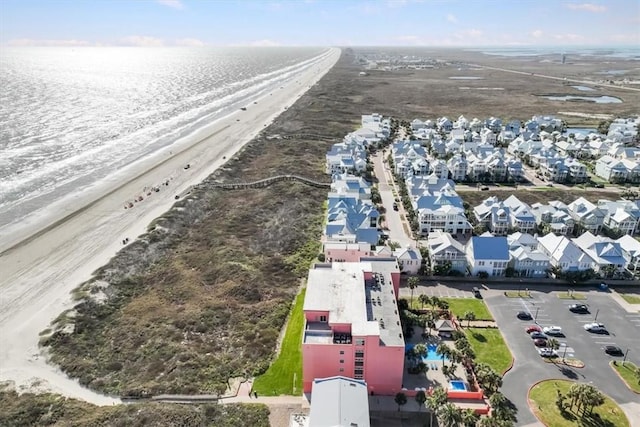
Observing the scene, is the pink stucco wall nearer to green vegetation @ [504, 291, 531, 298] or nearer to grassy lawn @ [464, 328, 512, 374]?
grassy lawn @ [464, 328, 512, 374]

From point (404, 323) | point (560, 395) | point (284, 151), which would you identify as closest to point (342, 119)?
point (284, 151)

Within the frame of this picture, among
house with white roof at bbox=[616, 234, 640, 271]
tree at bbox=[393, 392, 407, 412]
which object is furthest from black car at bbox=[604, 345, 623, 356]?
tree at bbox=[393, 392, 407, 412]

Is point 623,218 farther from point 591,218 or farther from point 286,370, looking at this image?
point 286,370

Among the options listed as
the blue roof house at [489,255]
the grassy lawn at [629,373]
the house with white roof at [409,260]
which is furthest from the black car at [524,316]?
the house with white roof at [409,260]

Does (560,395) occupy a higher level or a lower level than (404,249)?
lower

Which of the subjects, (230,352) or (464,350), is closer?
(464,350)

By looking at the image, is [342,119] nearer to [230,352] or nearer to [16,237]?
[16,237]
